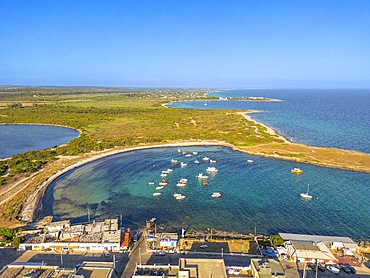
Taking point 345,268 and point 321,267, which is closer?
point 345,268

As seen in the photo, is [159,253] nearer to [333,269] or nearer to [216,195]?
[216,195]

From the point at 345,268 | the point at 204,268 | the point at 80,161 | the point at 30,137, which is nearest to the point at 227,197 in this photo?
the point at 345,268

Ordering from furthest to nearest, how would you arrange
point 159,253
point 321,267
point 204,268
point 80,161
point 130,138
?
point 130,138, point 80,161, point 159,253, point 321,267, point 204,268

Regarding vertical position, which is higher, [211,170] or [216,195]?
[211,170]

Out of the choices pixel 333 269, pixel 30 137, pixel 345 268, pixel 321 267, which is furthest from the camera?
pixel 30 137

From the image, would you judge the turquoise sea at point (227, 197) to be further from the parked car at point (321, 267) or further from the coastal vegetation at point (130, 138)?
the parked car at point (321, 267)

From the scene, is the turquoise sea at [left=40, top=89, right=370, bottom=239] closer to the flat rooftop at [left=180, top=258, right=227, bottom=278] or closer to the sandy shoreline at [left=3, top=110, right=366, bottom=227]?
the sandy shoreline at [left=3, top=110, right=366, bottom=227]

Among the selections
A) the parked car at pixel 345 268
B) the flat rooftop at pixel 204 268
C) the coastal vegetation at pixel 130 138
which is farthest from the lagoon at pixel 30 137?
the parked car at pixel 345 268

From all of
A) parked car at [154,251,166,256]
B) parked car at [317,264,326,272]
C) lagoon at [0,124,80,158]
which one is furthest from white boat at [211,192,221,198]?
lagoon at [0,124,80,158]

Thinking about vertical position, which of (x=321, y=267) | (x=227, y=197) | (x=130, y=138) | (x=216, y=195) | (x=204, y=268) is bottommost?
(x=321, y=267)

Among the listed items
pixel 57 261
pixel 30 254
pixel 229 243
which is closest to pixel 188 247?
pixel 229 243
